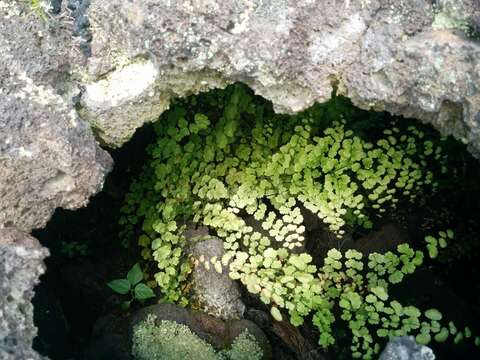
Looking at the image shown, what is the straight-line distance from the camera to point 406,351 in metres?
2.46

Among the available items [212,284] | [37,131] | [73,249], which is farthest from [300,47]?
[73,249]

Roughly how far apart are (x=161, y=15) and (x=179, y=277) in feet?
5.98

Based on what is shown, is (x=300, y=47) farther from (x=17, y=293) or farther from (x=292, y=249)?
(x=292, y=249)

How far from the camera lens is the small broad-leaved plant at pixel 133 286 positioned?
332 centimetres

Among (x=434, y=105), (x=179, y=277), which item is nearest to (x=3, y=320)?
(x=179, y=277)

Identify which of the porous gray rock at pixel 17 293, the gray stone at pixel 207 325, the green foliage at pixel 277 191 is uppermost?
the porous gray rock at pixel 17 293

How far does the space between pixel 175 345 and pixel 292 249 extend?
1008 millimetres

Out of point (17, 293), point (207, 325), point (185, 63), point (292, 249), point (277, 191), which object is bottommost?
point (207, 325)

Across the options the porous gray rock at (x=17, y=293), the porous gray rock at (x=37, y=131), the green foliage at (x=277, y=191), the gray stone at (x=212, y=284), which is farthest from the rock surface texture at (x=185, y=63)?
the gray stone at (x=212, y=284)

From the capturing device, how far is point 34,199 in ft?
7.14

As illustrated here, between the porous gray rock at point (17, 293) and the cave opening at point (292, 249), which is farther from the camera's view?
the cave opening at point (292, 249)

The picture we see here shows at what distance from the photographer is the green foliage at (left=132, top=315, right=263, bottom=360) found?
10.1 feet

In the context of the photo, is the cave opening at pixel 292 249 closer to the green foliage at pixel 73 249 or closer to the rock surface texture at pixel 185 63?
the green foliage at pixel 73 249

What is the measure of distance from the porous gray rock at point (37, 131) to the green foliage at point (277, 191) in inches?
46.9
